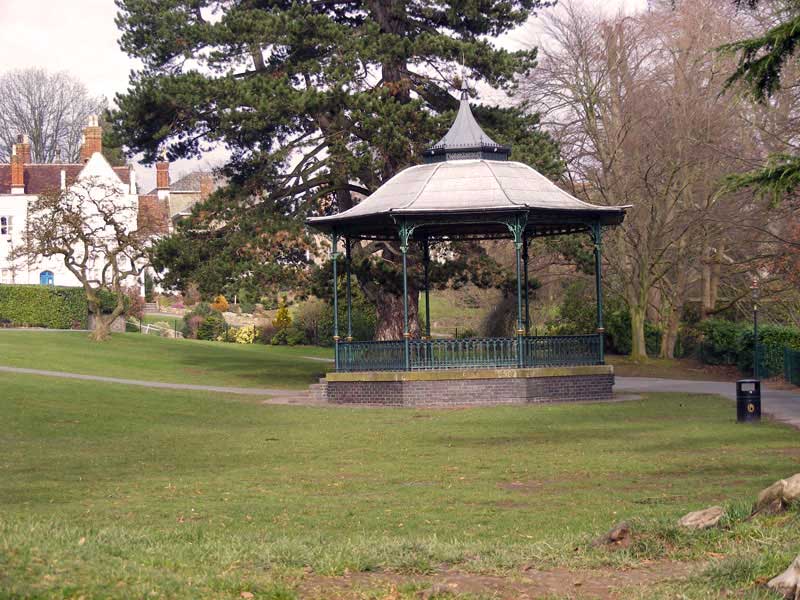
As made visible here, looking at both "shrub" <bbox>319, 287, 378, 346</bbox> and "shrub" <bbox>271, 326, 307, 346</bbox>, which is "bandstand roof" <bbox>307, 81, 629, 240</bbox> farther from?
"shrub" <bbox>271, 326, 307, 346</bbox>

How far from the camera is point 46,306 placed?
57.5 metres

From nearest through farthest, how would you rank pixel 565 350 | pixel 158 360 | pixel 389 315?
pixel 565 350, pixel 389 315, pixel 158 360

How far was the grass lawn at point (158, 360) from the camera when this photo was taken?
37.0 m

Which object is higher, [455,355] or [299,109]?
A: [299,109]

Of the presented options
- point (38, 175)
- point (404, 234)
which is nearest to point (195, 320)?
point (38, 175)

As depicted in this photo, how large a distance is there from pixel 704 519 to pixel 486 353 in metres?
19.6

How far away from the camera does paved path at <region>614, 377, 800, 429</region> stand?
2330 cm

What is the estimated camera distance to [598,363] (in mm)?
28875

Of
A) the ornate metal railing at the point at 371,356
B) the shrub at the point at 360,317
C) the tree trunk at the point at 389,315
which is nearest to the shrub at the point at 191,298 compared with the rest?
the shrub at the point at 360,317

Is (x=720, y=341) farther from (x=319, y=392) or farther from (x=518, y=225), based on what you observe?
(x=319, y=392)

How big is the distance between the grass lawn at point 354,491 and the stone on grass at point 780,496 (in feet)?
0.73

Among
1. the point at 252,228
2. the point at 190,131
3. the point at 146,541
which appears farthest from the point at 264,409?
the point at 146,541

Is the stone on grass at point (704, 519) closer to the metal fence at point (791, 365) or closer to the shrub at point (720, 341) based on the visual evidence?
the metal fence at point (791, 365)

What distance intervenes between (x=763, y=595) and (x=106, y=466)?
445 inches
